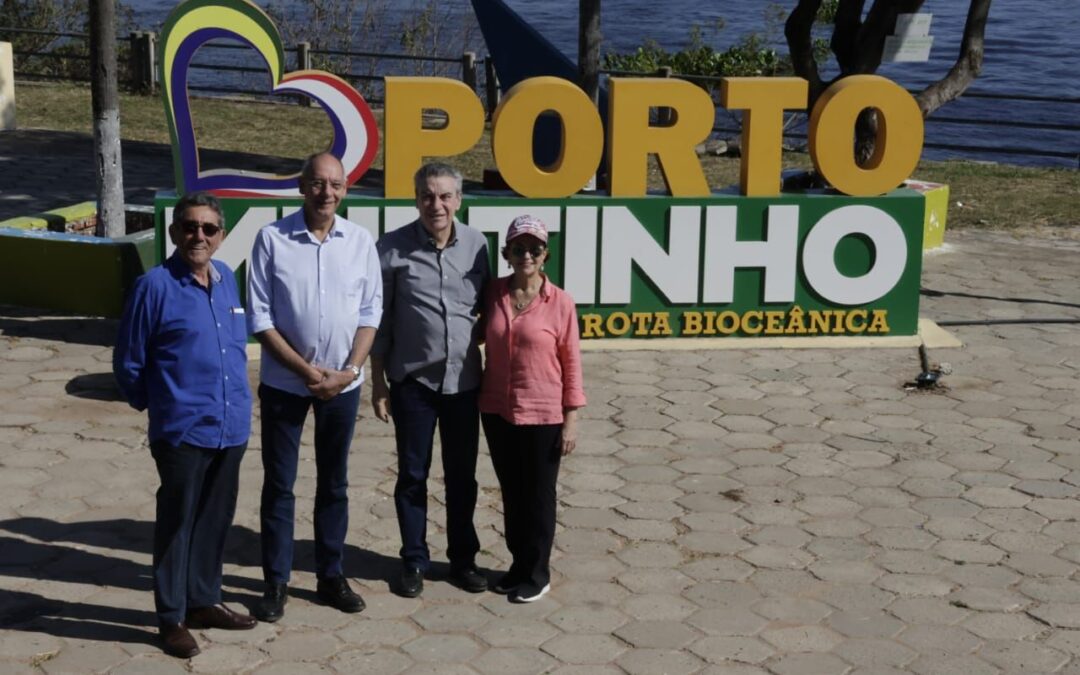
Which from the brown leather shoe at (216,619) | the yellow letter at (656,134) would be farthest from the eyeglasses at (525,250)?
the yellow letter at (656,134)

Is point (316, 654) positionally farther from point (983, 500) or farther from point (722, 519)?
point (983, 500)

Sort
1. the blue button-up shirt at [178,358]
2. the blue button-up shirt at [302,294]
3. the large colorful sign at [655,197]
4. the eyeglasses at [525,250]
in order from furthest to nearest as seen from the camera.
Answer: the large colorful sign at [655,197]
the eyeglasses at [525,250]
the blue button-up shirt at [302,294]
the blue button-up shirt at [178,358]

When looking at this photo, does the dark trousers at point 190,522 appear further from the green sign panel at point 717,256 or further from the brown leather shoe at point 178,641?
the green sign panel at point 717,256

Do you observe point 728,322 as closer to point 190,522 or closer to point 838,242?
point 838,242

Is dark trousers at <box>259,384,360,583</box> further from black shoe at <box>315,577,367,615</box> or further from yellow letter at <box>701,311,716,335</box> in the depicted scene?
yellow letter at <box>701,311,716,335</box>

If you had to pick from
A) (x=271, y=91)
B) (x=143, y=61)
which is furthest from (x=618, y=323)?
(x=143, y=61)

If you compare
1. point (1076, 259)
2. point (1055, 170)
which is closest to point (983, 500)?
point (1076, 259)

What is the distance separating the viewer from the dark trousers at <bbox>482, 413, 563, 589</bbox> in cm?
629

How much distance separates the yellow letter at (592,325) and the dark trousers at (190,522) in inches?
195

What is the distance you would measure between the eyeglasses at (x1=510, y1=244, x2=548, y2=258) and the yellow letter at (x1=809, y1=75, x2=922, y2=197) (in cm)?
495

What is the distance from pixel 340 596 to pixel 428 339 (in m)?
1.13

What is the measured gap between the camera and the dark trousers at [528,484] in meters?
6.29

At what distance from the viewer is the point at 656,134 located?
34.6ft

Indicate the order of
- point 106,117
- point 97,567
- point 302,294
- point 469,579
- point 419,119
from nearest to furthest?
point 302,294, point 469,579, point 97,567, point 419,119, point 106,117
